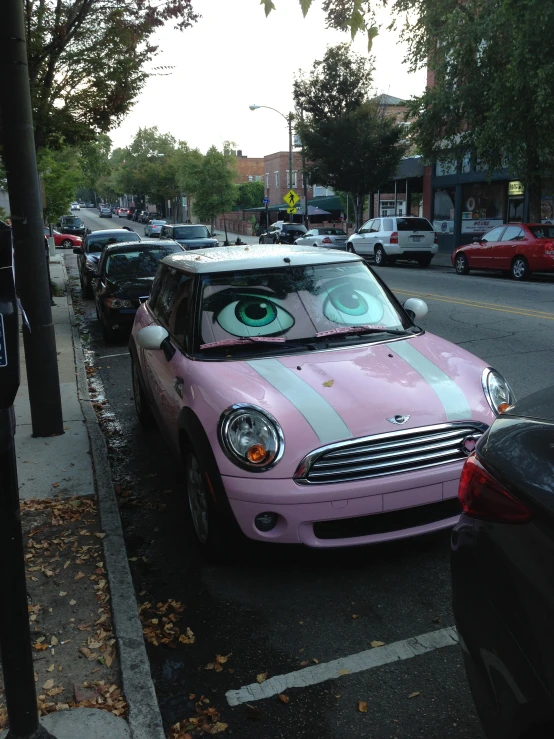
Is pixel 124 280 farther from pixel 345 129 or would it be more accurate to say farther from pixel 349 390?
pixel 345 129

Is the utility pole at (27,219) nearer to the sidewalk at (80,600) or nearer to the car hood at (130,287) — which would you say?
the sidewalk at (80,600)

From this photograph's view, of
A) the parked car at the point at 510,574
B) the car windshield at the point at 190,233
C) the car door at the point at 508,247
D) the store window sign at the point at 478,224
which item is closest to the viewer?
the parked car at the point at 510,574

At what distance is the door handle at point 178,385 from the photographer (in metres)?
4.48

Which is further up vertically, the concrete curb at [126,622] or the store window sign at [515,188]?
the store window sign at [515,188]

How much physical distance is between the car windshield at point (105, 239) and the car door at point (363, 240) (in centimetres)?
1117

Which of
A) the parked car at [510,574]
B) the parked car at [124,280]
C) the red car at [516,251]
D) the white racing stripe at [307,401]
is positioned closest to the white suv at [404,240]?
the red car at [516,251]

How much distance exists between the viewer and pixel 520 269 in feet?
65.2

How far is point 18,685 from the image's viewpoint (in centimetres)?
243

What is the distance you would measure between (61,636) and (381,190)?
37.9 metres

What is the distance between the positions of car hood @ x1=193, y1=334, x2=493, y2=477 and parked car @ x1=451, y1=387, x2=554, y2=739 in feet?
4.91

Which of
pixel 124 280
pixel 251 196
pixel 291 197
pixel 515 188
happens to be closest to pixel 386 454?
pixel 124 280

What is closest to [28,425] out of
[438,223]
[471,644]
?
[471,644]

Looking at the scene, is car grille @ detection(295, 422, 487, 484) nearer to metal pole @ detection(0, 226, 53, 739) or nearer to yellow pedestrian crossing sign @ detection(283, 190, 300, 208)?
metal pole @ detection(0, 226, 53, 739)

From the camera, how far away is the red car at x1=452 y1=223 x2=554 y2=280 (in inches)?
752
